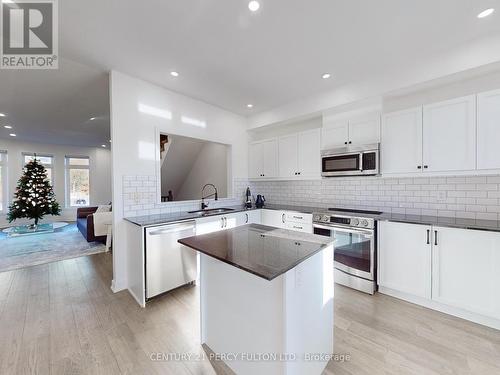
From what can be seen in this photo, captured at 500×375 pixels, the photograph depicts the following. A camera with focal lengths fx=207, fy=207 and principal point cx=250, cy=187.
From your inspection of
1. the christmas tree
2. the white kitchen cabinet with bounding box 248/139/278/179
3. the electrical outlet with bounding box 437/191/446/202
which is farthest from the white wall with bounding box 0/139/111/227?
the electrical outlet with bounding box 437/191/446/202

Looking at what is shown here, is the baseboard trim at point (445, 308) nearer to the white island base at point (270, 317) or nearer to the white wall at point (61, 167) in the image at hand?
the white island base at point (270, 317)

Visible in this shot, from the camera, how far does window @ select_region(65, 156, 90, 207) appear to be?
7840 millimetres

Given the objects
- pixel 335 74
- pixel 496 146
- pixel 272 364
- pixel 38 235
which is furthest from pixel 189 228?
pixel 38 235

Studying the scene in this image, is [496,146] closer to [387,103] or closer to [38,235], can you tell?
[387,103]

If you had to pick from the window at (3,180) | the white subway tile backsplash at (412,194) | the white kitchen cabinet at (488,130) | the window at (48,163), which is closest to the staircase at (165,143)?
the white subway tile backsplash at (412,194)

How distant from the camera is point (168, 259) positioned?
2570 mm

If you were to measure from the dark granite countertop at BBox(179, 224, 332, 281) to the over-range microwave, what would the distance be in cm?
Result: 170

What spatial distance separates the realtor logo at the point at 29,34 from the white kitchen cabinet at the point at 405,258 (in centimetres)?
396

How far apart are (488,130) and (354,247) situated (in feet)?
6.10

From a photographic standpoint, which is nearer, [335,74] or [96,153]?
[335,74]

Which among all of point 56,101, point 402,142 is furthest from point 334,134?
point 56,101

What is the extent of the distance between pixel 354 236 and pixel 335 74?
7.10 feet

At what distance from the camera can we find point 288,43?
215 cm

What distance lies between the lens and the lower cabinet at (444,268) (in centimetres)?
198
